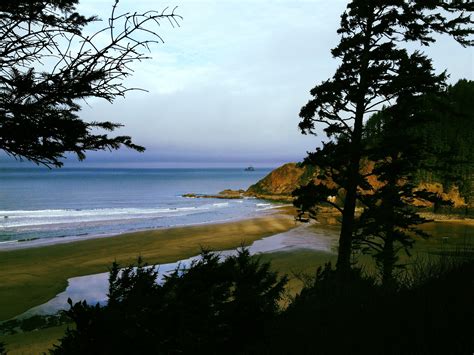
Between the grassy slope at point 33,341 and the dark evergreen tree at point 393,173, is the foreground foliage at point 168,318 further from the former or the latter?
the grassy slope at point 33,341

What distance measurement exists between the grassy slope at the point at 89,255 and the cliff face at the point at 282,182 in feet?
130

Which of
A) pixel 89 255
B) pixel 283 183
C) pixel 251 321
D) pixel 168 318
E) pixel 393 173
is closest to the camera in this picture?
pixel 168 318

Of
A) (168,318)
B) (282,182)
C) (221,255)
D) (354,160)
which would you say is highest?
(354,160)

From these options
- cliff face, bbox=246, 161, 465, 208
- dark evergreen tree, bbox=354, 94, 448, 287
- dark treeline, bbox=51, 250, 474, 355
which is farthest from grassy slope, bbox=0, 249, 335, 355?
cliff face, bbox=246, 161, 465, 208

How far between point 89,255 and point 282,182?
198 feet

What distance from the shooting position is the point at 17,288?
15.5 metres

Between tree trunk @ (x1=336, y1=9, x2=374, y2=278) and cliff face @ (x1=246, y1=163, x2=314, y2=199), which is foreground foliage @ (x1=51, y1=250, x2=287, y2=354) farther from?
cliff face @ (x1=246, y1=163, x2=314, y2=199)

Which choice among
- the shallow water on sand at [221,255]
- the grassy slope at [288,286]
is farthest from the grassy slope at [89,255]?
the grassy slope at [288,286]

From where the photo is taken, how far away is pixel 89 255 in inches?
872

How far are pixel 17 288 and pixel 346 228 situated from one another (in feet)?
48.5

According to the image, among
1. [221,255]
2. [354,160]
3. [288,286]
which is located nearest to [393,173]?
[354,160]

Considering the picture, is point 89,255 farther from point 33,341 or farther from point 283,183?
point 283,183

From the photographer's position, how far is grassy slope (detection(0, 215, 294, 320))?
598 inches

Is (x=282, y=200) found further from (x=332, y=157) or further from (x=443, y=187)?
(x=332, y=157)
